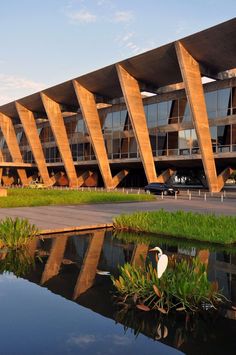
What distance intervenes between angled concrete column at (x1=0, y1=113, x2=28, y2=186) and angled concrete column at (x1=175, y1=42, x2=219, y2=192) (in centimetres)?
4703

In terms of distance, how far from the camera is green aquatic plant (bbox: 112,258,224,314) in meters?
6.77

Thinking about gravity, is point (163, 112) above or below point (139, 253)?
above

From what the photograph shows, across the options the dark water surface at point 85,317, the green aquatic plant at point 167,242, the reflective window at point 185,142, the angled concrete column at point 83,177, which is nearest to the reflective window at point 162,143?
the reflective window at point 185,142

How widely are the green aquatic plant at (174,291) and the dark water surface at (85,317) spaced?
27 cm

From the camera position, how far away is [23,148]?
266 feet

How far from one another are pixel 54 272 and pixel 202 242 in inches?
236

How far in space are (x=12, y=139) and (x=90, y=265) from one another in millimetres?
72548

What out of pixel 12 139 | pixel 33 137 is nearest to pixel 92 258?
pixel 33 137

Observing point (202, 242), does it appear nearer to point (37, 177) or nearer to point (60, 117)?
point (60, 117)

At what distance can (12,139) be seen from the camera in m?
79.2

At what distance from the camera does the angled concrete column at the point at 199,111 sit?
131ft

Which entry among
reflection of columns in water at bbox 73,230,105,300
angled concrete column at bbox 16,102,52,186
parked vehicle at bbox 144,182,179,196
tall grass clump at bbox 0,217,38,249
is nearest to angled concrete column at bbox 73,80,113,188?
parked vehicle at bbox 144,182,179,196

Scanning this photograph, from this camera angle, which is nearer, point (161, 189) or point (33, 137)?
point (161, 189)

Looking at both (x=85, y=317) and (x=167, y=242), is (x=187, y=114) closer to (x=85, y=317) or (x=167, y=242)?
(x=167, y=242)
